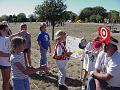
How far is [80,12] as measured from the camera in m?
98.5

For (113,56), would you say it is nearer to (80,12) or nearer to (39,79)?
(39,79)

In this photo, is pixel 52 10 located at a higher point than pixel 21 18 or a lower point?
higher

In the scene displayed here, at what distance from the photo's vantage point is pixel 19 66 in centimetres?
533

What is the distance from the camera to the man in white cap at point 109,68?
4865mm

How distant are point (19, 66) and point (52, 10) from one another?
1905cm

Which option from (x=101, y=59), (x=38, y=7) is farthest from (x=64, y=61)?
(x=38, y=7)

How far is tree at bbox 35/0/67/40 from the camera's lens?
2419 centimetres

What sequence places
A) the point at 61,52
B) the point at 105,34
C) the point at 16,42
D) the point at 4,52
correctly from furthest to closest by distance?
the point at 61,52, the point at 4,52, the point at 16,42, the point at 105,34

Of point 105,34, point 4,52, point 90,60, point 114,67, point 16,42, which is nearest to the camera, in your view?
point 114,67

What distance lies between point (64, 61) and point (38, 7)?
57.3ft

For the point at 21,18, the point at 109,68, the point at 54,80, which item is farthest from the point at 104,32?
the point at 21,18

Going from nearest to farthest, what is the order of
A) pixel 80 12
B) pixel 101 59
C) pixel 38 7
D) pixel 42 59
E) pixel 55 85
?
pixel 101 59 < pixel 55 85 < pixel 42 59 < pixel 38 7 < pixel 80 12

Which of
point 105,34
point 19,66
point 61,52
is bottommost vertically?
point 61,52

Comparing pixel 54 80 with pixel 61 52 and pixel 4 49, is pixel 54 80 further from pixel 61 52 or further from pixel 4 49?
pixel 4 49
